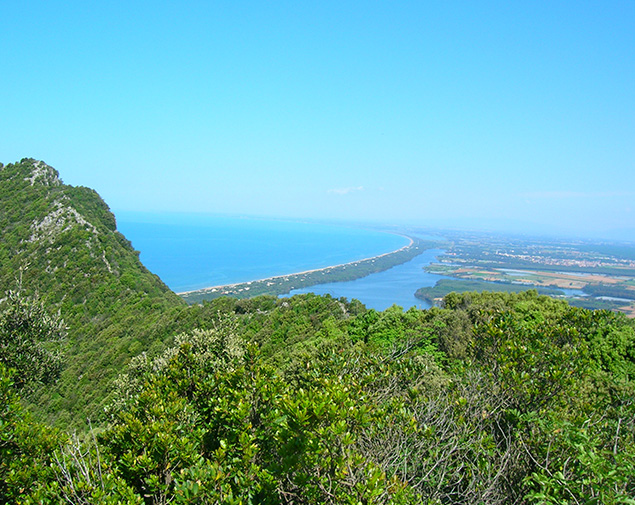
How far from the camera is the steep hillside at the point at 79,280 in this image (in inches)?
934

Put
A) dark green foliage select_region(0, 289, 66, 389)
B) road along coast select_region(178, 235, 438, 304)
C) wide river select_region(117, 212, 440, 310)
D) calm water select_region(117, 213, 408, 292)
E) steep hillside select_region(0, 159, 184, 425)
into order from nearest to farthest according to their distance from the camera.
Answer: dark green foliage select_region(0, 289, 66, 389)
steep hillside select_region(0, 159, 184, 425)
road along coast select_region(178, 235, 438, 304)
wide river select_region(117, 212, 440, 310)
calm water select_region(117, 213, 408, 292)

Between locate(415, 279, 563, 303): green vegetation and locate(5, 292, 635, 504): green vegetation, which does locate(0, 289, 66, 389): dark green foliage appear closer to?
locate(5, 292, 635, 504): green vegetation

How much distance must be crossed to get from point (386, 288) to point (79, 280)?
6065 cm

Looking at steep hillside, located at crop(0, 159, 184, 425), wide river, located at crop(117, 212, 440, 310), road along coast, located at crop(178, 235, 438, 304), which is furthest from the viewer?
wide river, located at crop(117, 212, 440, 310)

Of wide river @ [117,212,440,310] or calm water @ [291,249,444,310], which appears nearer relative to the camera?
calm water @ [291,249,444,310]

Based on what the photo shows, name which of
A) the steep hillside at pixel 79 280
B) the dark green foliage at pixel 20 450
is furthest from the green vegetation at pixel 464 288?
the dark green foliage at pixel 20 450

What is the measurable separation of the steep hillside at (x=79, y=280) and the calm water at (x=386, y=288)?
3779cm

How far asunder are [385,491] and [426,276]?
99.0 metres

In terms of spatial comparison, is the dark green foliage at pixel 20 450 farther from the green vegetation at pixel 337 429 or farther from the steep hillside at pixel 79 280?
the steep hillside at pixel 79 280

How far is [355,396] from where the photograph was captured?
5367 millimetres

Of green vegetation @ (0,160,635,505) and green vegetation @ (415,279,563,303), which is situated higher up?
green vegetation @ (0,160,635,505)

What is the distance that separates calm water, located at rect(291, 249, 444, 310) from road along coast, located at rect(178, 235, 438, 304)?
2718mm

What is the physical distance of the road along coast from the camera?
2803 inches

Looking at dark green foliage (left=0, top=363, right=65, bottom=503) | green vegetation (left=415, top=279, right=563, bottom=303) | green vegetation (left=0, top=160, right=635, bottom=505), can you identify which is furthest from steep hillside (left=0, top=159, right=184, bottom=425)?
green vegetation (left=415, top=279, right=563, bottom=303)
